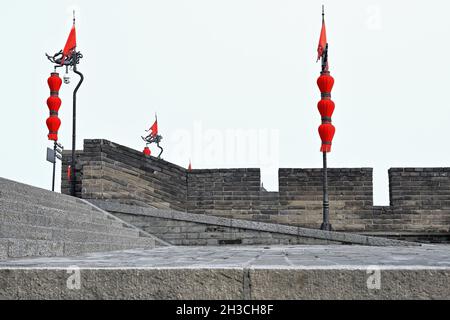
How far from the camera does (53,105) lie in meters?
12.9

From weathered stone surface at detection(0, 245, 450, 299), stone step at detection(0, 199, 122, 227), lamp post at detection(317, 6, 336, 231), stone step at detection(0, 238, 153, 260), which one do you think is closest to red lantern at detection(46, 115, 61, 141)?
stone step at detection(0, 199, 122, 227)

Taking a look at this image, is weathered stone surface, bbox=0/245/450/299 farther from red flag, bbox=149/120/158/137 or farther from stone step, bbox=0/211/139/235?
red flag, bbox=149/120/158/137

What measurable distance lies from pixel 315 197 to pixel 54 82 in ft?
23.2

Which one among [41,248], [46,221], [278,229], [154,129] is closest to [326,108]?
[278,229]

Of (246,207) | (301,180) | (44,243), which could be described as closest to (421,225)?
(301,180)

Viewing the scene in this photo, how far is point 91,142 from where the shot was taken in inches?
436

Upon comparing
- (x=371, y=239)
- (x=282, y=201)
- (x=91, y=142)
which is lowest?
(x=371, y=239)

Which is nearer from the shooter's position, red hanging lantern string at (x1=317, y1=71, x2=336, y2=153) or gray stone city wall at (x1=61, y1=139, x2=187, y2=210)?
red hanging lantern string at (x1=317, y1=71, x2=336, y2=153)

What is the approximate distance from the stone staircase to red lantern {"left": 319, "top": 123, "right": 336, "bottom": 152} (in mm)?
4151

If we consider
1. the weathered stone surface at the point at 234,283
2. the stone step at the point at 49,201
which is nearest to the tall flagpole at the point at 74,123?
the stone step at the point at 49,201

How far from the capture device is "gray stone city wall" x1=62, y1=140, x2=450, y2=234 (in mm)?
12469

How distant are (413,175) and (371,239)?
11.9 feet
